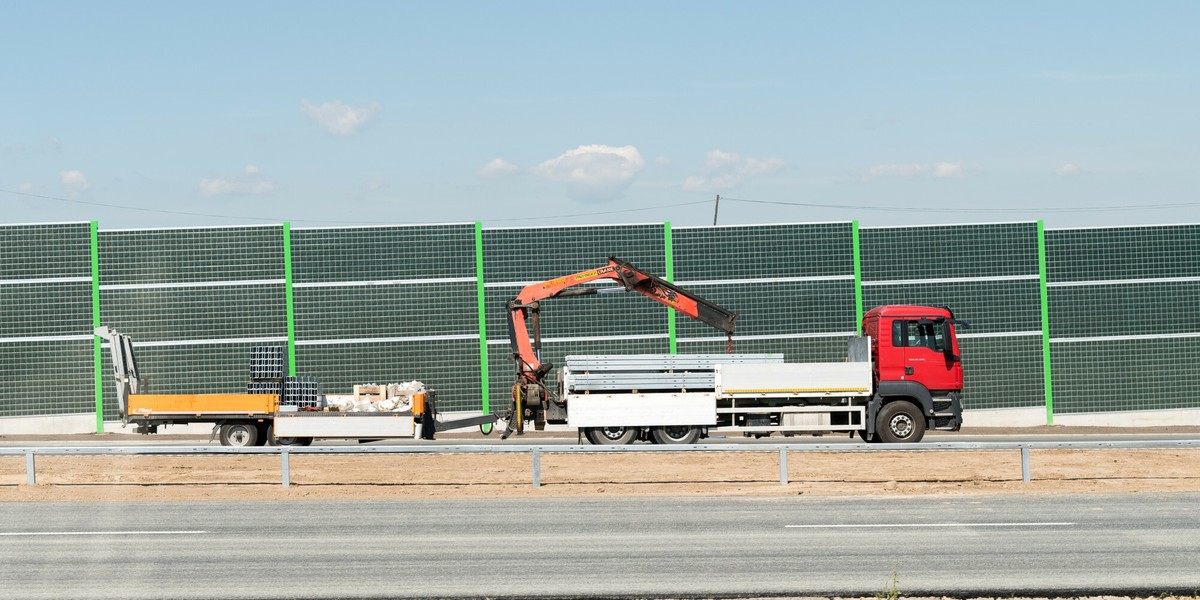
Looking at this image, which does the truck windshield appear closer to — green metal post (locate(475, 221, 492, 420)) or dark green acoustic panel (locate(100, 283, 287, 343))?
green metal post (locate(475, 221, 492, 420))

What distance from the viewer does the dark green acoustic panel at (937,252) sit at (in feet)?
119

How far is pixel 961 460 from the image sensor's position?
2394 centimetres

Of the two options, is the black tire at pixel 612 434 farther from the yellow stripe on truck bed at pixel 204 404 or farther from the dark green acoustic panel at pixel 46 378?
the dark green acoustic panel at pixel 46 378

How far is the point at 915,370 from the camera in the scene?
88.5 ft

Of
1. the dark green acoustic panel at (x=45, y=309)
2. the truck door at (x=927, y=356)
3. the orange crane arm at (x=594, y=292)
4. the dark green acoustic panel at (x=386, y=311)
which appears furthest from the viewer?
the dark green acoustic panel at (x=386, y=311)

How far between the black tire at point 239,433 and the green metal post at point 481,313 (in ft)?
29.7

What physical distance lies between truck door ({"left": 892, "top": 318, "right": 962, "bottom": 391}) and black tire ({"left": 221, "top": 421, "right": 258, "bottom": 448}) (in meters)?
14.5

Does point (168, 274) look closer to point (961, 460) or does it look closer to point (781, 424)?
point (781, 424)

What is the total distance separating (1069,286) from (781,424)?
1494 centimetres

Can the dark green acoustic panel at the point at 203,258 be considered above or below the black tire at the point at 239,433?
above

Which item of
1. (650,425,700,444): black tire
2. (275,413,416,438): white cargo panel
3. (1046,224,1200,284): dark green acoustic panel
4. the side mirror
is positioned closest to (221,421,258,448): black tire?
(275,413,416,438): white cargo panel

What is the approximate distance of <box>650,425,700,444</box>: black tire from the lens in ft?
84.8

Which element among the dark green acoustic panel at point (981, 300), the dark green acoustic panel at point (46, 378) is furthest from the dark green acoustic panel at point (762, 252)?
the dark green acoustic panel at point (46, 378)

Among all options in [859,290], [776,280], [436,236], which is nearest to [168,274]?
[436,236]
